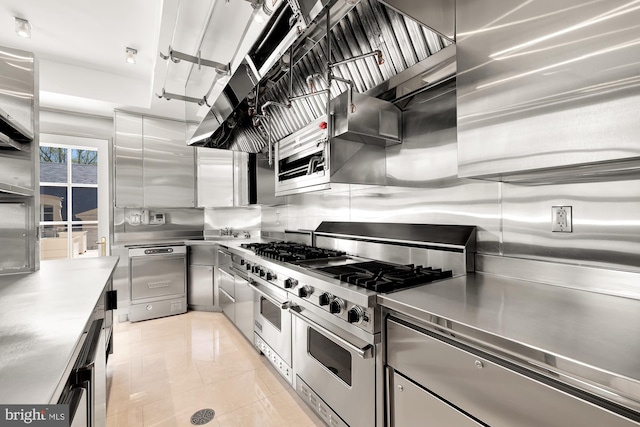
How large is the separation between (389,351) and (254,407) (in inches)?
47.7

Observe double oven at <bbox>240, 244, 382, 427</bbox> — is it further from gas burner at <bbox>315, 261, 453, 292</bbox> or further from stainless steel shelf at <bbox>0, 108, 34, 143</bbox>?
stainless steel shelf at <bbox>0, 108, 34, 143</bbox>

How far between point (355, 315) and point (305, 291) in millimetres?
466

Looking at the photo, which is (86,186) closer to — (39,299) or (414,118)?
(39,299)

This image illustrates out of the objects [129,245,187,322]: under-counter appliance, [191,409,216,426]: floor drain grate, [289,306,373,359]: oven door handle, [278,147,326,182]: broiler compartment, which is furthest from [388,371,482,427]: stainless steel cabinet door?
[129,245,187,322]: under-counter appliance

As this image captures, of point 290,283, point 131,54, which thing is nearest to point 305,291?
point 290,283

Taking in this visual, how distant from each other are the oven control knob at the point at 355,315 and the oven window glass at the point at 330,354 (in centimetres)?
25

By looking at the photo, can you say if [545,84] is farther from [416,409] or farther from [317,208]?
[317,208]

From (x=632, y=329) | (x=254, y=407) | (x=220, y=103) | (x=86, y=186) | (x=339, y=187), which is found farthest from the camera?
(x=86, y=186)

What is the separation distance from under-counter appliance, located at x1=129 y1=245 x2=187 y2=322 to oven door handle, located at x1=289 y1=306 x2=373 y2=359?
261 centimetres

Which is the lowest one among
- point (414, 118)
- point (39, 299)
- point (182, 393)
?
point (182, 393)

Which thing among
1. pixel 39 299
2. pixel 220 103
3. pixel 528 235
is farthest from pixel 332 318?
pixel 220 103

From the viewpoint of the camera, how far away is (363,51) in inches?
68.7

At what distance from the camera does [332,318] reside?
152 cm

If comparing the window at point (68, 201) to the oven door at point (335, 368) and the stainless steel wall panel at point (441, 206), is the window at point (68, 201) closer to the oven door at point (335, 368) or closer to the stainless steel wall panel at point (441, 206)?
the oven door at point (335, 368)
